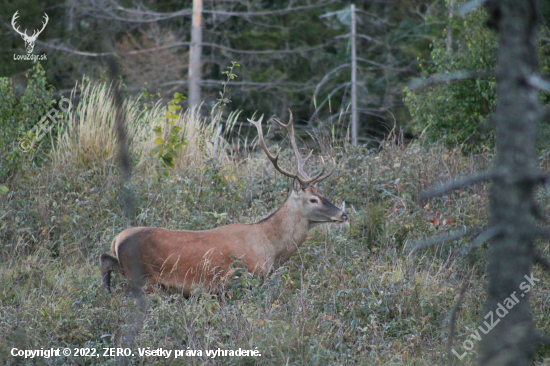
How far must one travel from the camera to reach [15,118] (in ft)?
26.1

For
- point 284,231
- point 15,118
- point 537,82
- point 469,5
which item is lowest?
point 284,231

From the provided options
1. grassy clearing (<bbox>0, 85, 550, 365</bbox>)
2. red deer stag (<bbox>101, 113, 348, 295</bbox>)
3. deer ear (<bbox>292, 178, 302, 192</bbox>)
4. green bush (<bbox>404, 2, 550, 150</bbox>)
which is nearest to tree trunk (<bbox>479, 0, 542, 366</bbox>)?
grassy clearing (<bbox>0, 85, 550, 365</bbox>)

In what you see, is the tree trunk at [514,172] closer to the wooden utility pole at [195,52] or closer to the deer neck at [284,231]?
the deer neck at [284,231]

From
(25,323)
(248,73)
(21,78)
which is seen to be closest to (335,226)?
(25,323)

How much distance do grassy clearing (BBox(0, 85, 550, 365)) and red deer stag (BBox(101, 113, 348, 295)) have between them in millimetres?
173

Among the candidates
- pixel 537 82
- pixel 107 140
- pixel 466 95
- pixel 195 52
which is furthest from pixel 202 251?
pixel 195 52

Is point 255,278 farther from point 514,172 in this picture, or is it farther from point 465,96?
point 465,96

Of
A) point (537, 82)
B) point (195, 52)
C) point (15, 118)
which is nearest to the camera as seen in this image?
point (537, 82)

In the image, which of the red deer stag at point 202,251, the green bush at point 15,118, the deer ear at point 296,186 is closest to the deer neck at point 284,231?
the red deer stag at point 202,251

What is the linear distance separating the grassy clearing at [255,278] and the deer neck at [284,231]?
18cm

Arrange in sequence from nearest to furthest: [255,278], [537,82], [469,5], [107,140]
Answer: [537,82]
[469,5]
[255,278]
[107,140]

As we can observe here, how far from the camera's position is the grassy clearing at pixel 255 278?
428 centimetres

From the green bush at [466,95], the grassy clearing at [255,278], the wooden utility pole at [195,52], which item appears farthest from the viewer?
the wooden utility pole at [195,52]

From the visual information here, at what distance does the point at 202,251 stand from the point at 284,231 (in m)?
0.90
